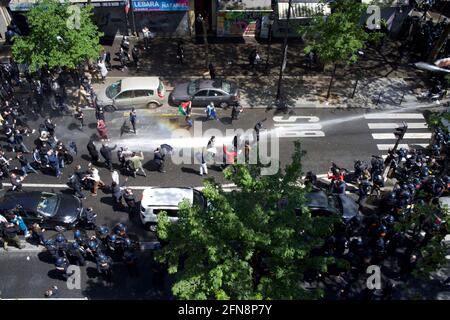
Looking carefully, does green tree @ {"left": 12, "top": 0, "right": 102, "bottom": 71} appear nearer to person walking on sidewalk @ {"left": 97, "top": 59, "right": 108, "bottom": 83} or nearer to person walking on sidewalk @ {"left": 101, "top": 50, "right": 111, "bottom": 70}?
person walking on sidewalk @ {"left": 97, "top": 59, "right": 108, "bottom": 83}

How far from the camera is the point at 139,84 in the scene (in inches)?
878

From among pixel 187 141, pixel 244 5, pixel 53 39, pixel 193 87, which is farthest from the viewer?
pixel 244 5

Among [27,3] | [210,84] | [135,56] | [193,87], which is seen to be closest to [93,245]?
[193,87]

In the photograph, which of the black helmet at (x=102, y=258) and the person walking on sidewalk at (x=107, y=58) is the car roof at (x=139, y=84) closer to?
the person walking on sidewalk at (x=107, y=58)

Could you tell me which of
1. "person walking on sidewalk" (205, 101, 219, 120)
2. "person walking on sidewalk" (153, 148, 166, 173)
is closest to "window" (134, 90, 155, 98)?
"person walking on sidewalk" (205, 101, 219, 120)

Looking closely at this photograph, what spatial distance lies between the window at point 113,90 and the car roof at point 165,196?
810cm

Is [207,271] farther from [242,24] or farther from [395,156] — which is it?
[242,24]

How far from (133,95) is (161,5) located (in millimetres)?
7917

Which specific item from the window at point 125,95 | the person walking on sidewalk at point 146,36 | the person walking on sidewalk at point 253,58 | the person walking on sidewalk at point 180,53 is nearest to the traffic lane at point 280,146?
the window at point 125,95

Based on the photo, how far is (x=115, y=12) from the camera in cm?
2716

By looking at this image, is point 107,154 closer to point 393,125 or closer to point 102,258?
point 102,258

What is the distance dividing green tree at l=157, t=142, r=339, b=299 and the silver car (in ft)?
39.6

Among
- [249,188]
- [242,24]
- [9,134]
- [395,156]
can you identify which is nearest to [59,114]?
[9,134]

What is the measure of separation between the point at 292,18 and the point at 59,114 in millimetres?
15201
